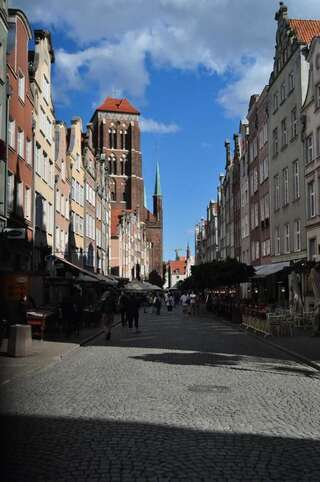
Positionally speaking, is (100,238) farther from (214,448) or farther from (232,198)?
(214,448)

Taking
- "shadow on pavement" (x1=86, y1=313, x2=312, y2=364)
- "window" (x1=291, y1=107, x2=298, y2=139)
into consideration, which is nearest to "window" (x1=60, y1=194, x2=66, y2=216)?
"window" (x1=291, y1=107, x2=298, y2=139)

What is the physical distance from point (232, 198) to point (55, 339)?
46.6 m

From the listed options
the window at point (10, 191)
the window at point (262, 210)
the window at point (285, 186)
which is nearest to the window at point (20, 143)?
the window at point (10, 191)

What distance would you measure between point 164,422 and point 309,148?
27763 mm

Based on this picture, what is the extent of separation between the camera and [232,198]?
66.1 metres

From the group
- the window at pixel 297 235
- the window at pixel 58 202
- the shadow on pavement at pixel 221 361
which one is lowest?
the shadow on pavement at pixel 221 361

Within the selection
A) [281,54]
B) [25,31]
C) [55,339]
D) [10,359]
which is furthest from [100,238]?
[10,359]

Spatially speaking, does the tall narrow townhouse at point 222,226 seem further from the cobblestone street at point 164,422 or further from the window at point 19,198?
the cobblestone street at point 164,422

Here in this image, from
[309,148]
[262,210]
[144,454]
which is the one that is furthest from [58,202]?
[144,454]

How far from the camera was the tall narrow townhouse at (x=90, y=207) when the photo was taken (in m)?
52.4

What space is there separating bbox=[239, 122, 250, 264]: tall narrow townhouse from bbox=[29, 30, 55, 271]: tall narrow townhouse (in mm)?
22286

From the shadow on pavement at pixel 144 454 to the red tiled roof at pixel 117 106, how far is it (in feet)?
334

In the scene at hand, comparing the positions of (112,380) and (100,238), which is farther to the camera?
(100,238)

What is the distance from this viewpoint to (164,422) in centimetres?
772
